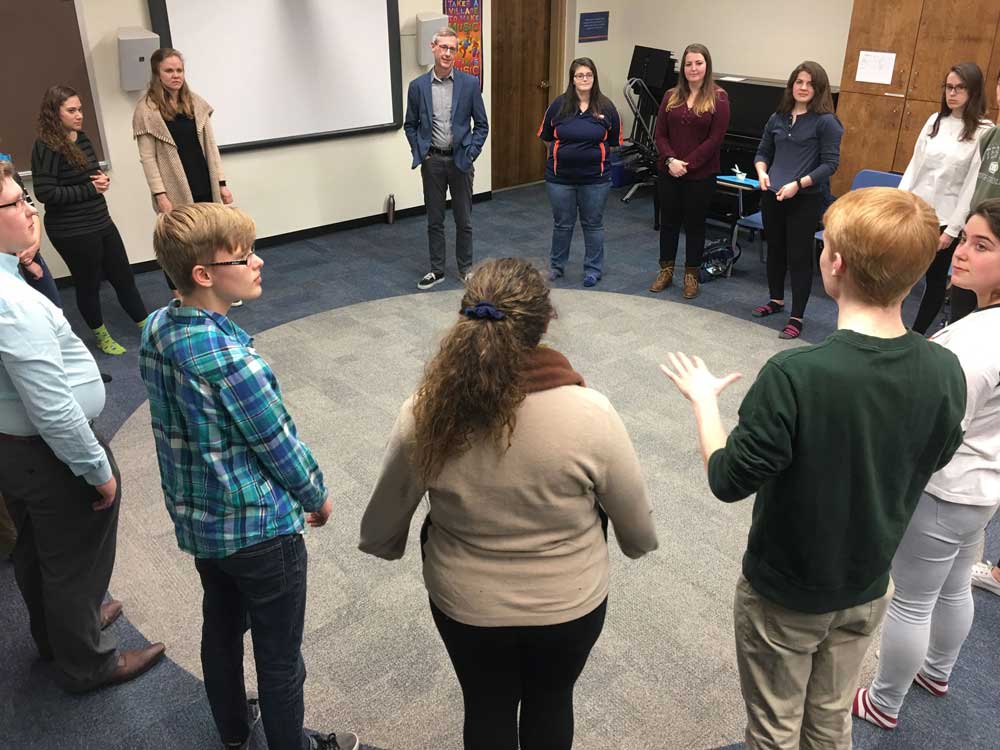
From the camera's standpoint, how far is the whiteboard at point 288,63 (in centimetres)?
538

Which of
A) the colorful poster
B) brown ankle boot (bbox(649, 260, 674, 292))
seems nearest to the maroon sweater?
brown ankle boot (bbox(649, 260, 674, 292))

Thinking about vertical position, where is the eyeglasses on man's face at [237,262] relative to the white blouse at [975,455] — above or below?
above

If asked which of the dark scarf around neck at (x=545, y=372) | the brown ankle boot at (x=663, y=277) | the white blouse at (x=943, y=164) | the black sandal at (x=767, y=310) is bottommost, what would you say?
the black sandal at (x=767, y=310)

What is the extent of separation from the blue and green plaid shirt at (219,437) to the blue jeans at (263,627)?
0.06 meters

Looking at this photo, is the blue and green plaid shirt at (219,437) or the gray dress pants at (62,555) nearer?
the blue and green plaid shirt at (219,437)

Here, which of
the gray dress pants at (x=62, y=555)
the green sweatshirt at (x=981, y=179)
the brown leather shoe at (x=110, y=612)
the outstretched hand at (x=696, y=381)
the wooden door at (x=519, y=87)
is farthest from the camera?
the wooden door at (x=519, y=87)

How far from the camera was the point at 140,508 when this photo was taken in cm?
315

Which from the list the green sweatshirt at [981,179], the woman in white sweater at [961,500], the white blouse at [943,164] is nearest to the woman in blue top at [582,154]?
the white blouse at [943,164]

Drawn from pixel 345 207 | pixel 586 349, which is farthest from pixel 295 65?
pixel 586 349

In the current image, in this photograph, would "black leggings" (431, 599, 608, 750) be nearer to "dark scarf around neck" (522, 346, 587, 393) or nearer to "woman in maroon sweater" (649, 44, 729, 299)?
"dark scarf around neck" (522, 346, 587, 393)

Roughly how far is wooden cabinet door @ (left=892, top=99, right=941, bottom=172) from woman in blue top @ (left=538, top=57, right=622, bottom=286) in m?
2.11

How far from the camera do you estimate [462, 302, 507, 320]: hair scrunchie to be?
4.32 feet

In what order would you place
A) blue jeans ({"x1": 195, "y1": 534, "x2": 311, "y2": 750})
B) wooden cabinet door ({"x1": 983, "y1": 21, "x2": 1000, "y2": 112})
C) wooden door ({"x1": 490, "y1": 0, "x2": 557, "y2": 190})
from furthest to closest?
wooden door ({"x1": 490, "y1": 0, "x2": 557, "y2": 190})
wooden cabinet door ({"x1": 983, "y1": 21, "x2": 1000, "y2": 112})
blue jeans ({"x1": 195, "y1": 534, "x2": 311, "y2": 750})

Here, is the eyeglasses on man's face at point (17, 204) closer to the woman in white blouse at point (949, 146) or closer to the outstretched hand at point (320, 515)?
the outstretched hand at point (320, 515)
